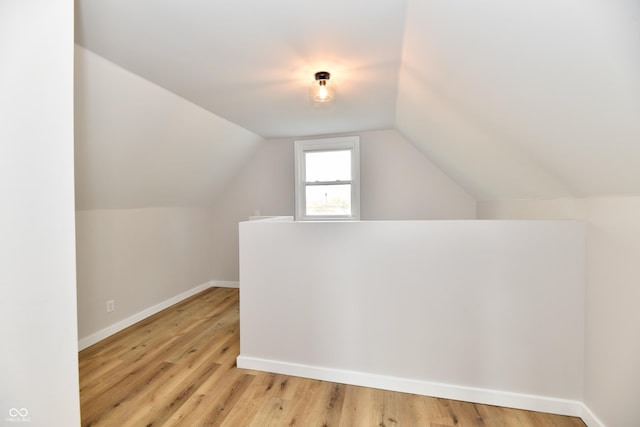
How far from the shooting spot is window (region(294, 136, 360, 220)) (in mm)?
4008

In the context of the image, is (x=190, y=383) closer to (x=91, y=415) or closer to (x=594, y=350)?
(x=91, y=415)

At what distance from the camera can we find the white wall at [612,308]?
4.29ft

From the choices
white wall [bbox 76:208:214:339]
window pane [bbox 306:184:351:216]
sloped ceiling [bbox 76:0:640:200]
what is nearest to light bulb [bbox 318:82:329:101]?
sloped ceiling [bbox 76:0:640:200]

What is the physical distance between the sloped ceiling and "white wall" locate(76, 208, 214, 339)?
5.04 feet

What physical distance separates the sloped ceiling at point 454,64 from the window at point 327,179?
1401 mm

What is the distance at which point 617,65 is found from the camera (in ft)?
2.86

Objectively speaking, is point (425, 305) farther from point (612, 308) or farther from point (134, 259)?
point (134, 259)

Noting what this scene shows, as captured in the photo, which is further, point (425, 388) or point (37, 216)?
point (425, 388)

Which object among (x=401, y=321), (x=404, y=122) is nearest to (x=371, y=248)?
(x=401, y=321)

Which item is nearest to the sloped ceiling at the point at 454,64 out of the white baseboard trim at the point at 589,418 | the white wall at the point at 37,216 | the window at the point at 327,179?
the white wall at the point at 37,216

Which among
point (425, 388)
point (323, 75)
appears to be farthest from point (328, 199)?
point (425, 388)

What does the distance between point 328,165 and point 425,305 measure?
268 cm

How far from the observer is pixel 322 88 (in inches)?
82.7

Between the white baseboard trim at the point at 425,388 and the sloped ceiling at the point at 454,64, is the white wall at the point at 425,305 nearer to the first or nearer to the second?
the white baseboard trim at the point at 425,388
